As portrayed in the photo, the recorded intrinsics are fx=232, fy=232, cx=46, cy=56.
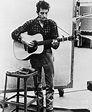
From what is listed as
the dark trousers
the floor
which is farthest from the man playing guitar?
the floor

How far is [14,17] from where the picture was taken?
346 cm

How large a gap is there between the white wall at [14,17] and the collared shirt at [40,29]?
35 centimetres

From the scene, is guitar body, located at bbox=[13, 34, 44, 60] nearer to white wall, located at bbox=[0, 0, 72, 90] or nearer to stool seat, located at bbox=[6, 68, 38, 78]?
stool seat, located at bbox=[6, 68, 38, 78]

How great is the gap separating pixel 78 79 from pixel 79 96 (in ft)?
1.48

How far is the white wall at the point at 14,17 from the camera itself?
342cm

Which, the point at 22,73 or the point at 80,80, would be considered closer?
the point at 22,73

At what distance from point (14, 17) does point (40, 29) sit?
0.59 metres

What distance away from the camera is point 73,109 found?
3.30 metres

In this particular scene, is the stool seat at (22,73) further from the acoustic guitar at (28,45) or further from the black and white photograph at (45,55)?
the acoustic guitar at (28,45)

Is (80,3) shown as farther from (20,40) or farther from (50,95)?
(50,95)

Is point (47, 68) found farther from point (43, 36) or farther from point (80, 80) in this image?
point (80, 80)

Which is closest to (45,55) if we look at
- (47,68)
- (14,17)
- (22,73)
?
(47,68)

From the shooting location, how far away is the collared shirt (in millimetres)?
3080

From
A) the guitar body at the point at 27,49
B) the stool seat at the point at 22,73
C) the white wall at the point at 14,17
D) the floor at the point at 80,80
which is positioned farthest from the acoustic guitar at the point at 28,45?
the floor at the point at 80,80
